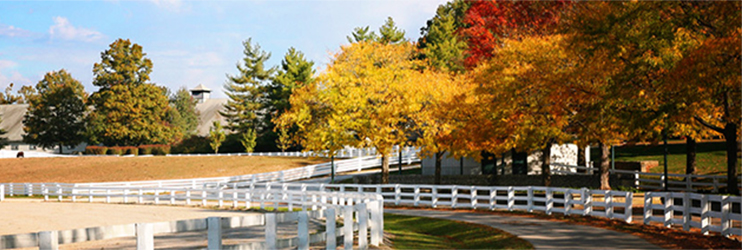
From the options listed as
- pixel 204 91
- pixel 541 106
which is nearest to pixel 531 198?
pixel 541 106

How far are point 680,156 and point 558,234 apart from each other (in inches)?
1337

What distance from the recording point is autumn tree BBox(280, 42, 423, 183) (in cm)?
3753

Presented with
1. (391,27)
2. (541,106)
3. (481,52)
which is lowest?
(541,106)

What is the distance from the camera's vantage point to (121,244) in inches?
703

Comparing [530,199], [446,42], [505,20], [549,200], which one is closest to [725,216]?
[549,200]

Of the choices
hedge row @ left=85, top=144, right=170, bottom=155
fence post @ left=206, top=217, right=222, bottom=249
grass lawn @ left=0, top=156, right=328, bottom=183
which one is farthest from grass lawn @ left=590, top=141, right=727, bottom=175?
hedge row @ left=85, top=144, right=170, bottom=155

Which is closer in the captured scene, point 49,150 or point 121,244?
point 121,244

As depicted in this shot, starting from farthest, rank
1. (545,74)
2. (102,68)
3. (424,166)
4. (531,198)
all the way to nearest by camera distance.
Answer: (102,68), (424,166), (545,74), (531,198)

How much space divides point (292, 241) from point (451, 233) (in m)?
10.9

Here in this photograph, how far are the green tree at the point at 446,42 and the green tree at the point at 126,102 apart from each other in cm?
3476

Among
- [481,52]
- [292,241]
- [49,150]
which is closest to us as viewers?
[292,241]

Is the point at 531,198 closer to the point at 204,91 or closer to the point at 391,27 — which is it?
the point at 391,27

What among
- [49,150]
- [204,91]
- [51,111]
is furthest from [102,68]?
[204,91]

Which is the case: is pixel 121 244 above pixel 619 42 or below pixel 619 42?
below
